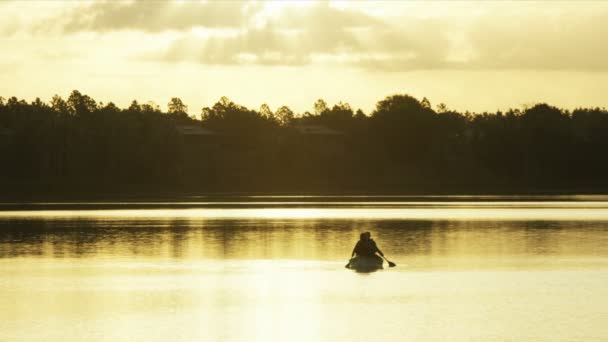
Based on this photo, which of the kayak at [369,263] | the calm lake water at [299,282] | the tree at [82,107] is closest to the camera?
the calm lake water at [299,282]

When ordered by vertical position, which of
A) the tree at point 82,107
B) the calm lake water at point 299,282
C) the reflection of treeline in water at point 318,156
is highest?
the tree at point 82,107

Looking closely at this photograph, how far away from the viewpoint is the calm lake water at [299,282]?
32.0 m

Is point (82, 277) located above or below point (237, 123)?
below

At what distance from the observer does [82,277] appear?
4681cm

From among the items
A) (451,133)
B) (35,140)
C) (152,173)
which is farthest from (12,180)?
(451,133)

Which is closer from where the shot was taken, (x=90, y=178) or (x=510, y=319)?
(x=510, y=319)

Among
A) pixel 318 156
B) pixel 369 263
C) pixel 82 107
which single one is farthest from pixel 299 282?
pixel 82 107

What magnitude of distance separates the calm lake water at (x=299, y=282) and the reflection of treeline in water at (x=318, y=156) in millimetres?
74667

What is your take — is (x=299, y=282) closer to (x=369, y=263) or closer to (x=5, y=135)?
(x=369, y=263)

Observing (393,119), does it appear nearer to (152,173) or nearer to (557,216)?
(152,173)

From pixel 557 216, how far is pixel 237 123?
10270 centimetres

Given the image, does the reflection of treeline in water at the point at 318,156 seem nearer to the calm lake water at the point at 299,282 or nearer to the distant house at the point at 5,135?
the distant house at the point at 5,135

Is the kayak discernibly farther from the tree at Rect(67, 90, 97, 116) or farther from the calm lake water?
the tree at Rect(67, 90, 97, 116)

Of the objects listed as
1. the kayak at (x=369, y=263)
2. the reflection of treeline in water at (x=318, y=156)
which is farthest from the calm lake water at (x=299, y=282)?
the reflection of treeline in water at (x=318, y=156)
